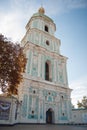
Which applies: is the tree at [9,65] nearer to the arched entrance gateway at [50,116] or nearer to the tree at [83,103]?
the arched entrance gateway at [50,116]

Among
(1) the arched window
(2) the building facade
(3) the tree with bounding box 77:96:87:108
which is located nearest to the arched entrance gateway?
(2) the building facade

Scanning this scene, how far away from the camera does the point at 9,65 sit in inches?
440

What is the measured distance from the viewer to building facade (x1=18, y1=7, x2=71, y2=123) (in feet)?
55.8

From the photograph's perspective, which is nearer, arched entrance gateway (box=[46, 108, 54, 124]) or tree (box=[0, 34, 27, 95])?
tree (box=[0, 34, 27, 95])

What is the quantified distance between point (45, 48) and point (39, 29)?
5431 millimetres

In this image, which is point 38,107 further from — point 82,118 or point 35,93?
point 82,118

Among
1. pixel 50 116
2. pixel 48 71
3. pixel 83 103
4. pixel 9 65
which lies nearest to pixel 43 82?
pixel 48 71

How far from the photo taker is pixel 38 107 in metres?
17.3

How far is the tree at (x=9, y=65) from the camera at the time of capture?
1093 cm

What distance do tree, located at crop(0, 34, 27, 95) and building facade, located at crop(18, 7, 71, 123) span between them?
553 cm

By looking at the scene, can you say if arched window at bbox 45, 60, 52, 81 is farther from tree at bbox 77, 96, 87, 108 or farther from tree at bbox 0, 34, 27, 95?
tree at bbox 77, 96, 87, 108

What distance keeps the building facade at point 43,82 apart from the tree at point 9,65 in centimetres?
553

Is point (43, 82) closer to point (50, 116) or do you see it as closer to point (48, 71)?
point (48, 71)

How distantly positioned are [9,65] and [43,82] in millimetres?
9484
